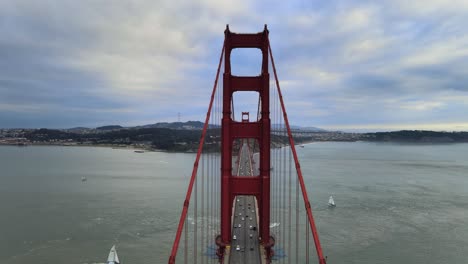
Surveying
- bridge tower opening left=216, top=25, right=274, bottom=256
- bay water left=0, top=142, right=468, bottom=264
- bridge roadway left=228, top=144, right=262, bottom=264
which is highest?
bridge tower opening left=216, top=25, right=274, bottom=256

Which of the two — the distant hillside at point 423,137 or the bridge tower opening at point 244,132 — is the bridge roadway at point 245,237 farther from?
the distant hillside at point 423,137

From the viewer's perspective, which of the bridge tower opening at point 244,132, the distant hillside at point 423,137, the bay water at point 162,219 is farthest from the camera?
the distant hillside at point 423,137

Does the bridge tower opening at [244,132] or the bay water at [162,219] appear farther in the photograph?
the bay water at [162,219]

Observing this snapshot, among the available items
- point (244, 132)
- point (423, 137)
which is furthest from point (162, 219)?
→ point (423, 137)

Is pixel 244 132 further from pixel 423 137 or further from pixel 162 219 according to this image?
pixel 423 137

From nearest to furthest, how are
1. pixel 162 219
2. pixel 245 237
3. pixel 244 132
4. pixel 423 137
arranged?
pixel 244 132 < pixel 245 237 < pixel 162 219 < pixel 423 137

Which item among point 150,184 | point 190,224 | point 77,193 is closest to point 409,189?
point 190,224

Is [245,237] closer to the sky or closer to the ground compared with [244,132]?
closer to the ground

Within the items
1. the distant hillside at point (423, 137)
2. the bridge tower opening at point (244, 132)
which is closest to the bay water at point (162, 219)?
the bridge tower opening at point (244, 132)

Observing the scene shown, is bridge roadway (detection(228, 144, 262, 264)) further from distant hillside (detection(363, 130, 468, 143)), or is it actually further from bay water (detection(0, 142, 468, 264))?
distant hillside (detection(363, 130, 468, 143))

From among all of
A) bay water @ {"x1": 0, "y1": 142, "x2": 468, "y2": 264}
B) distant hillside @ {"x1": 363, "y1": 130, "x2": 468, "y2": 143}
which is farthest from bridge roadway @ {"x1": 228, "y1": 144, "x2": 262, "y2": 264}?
distant hillside @ {"x1": 363, "y1": 130, "x2": 468, "y2": 143}

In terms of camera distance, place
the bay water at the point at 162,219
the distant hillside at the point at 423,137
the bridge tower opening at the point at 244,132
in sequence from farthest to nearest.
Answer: the distant hillside at the point at 423,137 → the bay water at the point at 162,219 → the bridge tower opening at the point at 244,132

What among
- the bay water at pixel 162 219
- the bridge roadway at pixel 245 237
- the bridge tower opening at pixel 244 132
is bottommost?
the bay water at pixel 162 219
